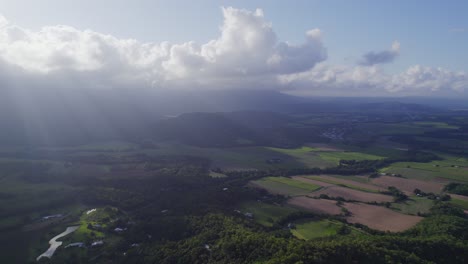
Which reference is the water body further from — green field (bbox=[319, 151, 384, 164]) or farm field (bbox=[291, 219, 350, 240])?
green field (bbox=[319, 151, 384, 164])

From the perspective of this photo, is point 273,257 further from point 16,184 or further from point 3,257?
point 16,184

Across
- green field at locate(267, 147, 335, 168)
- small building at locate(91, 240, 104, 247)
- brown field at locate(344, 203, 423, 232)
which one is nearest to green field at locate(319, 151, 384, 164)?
green field at locate(267, 147, 335, 168)

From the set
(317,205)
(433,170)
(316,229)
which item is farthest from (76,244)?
(433,170)

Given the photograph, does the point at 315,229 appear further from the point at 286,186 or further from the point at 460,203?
the point at 460,203

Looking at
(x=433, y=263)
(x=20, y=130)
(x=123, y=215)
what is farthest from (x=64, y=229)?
(x=20, y=130)

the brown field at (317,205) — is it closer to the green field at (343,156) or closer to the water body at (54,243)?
the water body at (54,243)
